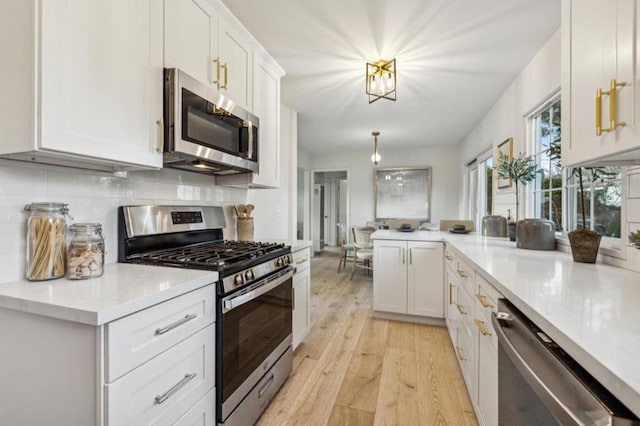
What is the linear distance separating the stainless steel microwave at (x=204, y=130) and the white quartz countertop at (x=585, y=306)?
1.48m

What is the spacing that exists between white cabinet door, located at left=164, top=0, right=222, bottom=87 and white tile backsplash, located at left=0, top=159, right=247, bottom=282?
62 cm

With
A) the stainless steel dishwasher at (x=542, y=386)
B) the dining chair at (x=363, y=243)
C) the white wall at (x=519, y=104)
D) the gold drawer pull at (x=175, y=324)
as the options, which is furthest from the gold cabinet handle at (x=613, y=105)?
the dining chair at (x=363, y=243)

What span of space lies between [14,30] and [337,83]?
7.61 ft

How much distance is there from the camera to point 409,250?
279 centimetres

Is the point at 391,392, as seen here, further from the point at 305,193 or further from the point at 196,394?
the point at 305,193

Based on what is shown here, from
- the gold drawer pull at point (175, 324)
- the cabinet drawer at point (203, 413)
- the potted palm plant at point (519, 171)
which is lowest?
the cabinet drawer at point (203, 413)

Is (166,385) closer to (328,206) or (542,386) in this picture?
(542,386)

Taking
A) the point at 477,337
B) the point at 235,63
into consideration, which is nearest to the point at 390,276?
the point at 477,337

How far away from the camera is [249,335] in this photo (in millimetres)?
1400

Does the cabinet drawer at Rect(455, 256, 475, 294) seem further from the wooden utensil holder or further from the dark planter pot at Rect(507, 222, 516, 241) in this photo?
the wooden utensil holder

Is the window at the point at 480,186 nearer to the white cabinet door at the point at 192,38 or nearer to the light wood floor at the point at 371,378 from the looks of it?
the light wood floor at the point at 371,378

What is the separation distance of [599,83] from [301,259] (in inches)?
73.1

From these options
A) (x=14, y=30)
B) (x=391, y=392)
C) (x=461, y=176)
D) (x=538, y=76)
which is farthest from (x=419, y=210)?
(x=14, y=30)

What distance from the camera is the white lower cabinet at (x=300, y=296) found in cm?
209
